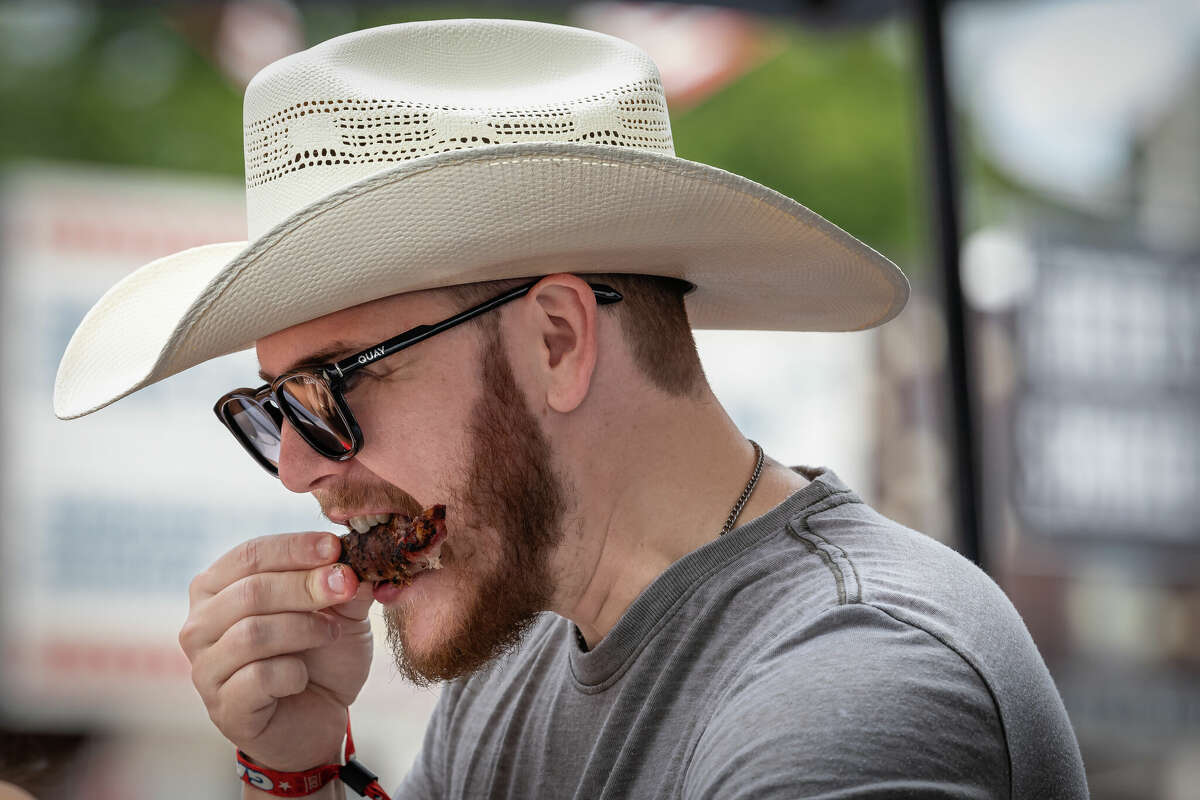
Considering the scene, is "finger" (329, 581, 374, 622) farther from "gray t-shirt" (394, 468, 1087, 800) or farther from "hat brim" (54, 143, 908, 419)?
"hat brim" (54, 143, 908, 419)

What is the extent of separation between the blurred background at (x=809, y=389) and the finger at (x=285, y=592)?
14.1 feet

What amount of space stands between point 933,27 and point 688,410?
2.50 meters

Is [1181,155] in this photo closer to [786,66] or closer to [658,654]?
[786,66]

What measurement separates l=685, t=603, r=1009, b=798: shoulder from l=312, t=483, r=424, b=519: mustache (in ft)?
1.95

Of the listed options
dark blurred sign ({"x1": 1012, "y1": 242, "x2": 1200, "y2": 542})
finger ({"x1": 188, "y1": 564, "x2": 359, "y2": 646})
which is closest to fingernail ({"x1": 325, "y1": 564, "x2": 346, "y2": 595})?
finger ({"x1": 188, "y1": 564, "x2": 359, "y2": 646})

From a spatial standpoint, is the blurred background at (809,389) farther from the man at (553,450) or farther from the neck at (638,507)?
the neck at (638,507)

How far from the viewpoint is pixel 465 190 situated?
1522 millimetres

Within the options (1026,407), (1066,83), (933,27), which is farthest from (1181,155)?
(933,27)

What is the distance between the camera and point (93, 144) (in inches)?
315

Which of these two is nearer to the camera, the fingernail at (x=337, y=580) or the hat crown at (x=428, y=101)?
the hat crown at (x=428, y=101)

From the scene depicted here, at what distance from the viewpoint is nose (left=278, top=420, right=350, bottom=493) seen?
1.85 metres

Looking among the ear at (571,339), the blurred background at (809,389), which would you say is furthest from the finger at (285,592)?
the blurred background at (809,389)

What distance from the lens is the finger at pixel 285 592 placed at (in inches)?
74.7

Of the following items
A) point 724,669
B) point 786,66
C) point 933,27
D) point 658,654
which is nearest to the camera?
point 724,669
